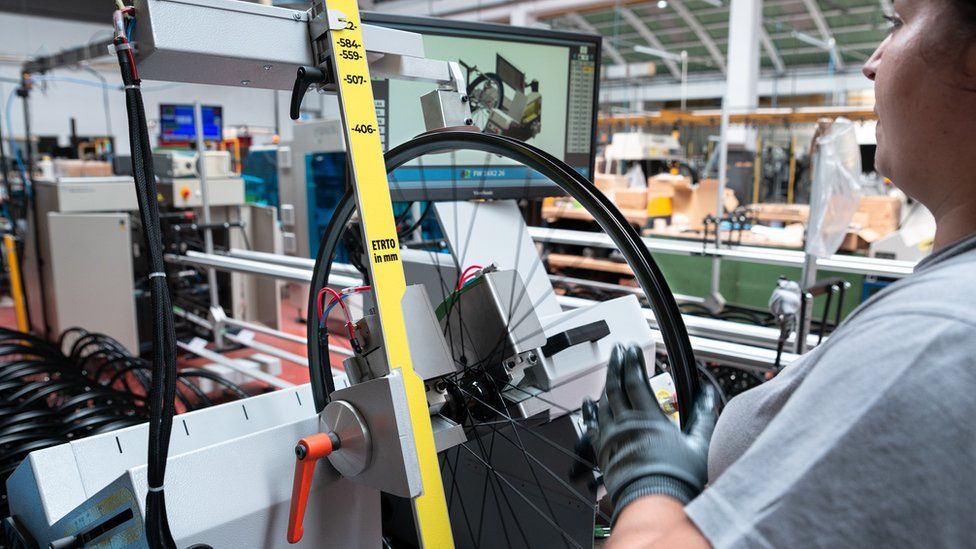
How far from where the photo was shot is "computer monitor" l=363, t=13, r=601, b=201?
5.70 ft

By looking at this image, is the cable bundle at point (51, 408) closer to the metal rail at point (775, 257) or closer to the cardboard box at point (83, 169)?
the metal rail at point (775, 257)

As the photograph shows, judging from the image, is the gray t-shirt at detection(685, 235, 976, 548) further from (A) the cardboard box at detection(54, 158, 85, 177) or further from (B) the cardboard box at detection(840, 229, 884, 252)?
(A) the cardboard box at detection(54, 158, 85, 177)

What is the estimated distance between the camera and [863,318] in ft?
1.74

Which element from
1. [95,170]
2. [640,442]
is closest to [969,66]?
[640,442]

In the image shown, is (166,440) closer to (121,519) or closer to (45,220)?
(121,519)

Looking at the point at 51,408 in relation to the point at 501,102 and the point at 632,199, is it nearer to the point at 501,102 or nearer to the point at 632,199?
the point at 501,102

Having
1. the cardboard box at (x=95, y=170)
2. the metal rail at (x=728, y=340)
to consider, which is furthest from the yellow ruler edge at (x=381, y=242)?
the cardboard box at (x=95, y=170)

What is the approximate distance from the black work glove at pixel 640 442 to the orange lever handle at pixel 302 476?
38 cm

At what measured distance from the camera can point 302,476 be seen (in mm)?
960

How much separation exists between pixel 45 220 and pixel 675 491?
453 centimetres

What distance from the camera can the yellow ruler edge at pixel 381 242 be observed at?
953 millimetres

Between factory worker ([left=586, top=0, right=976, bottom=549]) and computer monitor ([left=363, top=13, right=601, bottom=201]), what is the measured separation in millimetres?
1134

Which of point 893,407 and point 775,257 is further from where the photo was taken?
point 775,257

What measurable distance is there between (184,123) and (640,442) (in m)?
5.07
